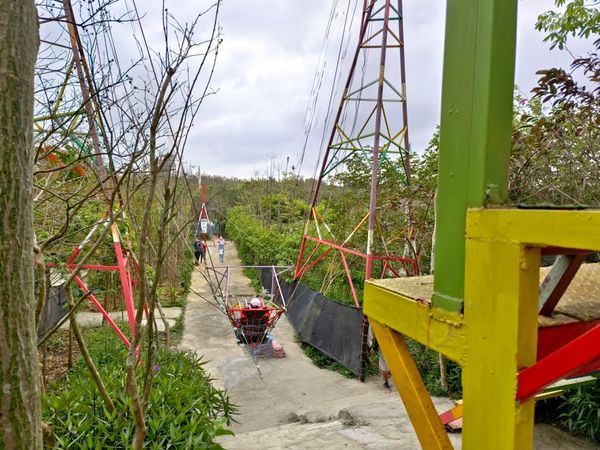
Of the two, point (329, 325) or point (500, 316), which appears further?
point (329, 325)

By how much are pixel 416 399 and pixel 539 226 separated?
76 cm

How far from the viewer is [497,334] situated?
1.09 metres

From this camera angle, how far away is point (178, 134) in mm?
1861

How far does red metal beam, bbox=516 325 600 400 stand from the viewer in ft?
2.91

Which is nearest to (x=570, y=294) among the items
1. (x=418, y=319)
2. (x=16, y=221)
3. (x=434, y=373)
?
(x=418, y=319)

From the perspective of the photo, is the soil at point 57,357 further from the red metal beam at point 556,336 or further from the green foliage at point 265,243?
the red metal beam at point 556,336

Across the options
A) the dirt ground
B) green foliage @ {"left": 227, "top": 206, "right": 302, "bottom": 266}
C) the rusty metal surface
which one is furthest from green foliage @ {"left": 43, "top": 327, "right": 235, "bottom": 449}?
green foliage @ {"left": 227, "top": 206, "right": 302, "bottom": 266}

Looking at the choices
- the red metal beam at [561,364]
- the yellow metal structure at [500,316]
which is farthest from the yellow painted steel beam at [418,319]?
the red metal beam at [561,364]

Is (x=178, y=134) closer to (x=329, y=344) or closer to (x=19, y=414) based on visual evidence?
(x=19, y=414)

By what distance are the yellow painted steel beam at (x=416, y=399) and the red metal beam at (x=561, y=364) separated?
0.42m

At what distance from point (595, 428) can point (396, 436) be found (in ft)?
6.29

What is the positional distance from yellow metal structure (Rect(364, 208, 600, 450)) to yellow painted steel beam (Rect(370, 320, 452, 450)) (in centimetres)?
18

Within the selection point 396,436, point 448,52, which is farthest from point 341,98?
point 448,52

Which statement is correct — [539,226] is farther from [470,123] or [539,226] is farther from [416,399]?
[416,399]
